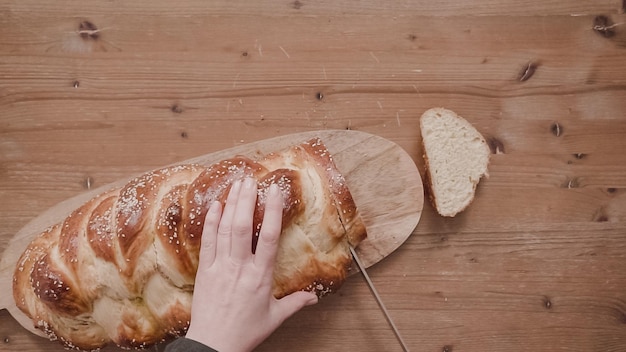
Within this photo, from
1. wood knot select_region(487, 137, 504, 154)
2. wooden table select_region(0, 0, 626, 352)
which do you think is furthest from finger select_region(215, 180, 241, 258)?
wood knot select_region(487, 137, 504, 154)

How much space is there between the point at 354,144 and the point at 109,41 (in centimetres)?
74

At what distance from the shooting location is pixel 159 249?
133 cm

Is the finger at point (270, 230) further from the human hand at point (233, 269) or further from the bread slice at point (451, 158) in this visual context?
the bread slice at point (451, 158)

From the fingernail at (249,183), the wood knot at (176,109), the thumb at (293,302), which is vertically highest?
the wood knot at (176,109)

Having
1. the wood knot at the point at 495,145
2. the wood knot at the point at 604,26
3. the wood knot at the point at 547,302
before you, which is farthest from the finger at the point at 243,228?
the wood knot at the point at 604,26

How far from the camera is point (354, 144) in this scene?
1.59 metres

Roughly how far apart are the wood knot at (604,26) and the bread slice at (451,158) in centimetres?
47

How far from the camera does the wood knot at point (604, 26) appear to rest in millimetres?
1638

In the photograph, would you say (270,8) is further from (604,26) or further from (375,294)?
(604,26)

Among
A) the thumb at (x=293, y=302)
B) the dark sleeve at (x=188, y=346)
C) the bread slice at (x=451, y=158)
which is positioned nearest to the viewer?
the dark sleeve at (x=188, y=346)

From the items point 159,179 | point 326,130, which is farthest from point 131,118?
point 326,130

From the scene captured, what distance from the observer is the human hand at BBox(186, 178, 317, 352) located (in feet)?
4.26

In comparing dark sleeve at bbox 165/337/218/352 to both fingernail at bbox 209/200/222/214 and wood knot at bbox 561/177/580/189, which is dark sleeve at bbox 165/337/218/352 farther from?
wood knot at bbox 561/177/580/189

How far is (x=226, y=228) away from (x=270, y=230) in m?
0.10
